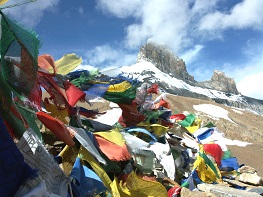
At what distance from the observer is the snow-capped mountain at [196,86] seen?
10638 centimetres

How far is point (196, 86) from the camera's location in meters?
136

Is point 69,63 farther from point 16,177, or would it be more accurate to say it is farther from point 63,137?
point 16,177

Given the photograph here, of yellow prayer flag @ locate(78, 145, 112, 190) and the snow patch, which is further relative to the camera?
the snow patch

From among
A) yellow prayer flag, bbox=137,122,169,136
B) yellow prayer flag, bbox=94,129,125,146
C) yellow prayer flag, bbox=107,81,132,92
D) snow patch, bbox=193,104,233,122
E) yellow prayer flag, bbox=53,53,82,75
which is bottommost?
yellow prayer flag, bbox=94,129,125,146

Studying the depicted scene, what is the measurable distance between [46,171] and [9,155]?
33.7 inches

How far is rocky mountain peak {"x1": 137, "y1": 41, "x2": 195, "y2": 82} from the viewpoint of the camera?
449 feet

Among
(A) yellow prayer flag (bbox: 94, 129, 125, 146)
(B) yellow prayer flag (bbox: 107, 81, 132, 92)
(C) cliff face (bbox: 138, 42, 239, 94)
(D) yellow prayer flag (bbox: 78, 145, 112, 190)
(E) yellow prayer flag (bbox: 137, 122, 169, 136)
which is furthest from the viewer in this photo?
(C) cliff face (bbox: 138, 42, 239, 94)

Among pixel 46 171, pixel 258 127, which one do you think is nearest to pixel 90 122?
pixel 46 171

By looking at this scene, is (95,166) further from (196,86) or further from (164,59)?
(164,59)

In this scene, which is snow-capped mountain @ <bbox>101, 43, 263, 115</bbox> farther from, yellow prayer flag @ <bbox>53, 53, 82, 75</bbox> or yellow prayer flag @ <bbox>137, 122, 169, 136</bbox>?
yellow prayer flag @ <bbox>53, 53, 82, 75</bbox>

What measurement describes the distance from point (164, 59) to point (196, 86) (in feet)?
58.8

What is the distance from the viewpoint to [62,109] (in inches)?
191

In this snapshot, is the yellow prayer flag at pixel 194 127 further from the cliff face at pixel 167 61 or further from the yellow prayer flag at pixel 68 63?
the cliff face at pixel 167 61

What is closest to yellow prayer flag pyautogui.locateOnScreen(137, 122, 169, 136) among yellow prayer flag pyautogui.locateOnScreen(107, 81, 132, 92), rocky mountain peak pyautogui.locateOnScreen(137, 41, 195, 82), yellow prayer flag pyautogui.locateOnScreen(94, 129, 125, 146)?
yellow prayer flag pyautogui.locateOnScreen(107, 81, 132, 92)
